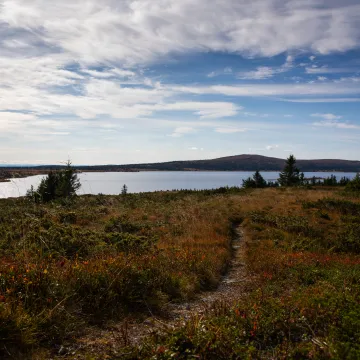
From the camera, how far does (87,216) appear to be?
63.7 ft

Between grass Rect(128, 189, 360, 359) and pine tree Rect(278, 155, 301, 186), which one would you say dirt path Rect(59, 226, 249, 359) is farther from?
pine tree Rect(278, 155, 301, 186)

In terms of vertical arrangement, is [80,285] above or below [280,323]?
above

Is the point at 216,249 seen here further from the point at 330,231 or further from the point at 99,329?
the point at 330,231

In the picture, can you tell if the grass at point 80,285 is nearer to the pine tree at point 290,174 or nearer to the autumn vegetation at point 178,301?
the autumn vegetation at point 178,301

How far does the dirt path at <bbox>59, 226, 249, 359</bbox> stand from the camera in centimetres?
405

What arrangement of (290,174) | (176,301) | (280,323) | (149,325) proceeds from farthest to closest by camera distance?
1. (290,174)
2. (176,301)
3. (149,325)
4. (280,323)

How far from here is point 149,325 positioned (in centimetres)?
506

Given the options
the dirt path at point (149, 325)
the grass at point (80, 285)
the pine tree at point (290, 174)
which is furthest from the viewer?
the pine tree at point (290, 174)

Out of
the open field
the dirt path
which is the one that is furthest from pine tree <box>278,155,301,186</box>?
the dirt path

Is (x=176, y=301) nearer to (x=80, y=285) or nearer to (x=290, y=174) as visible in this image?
(x=80, y=285)

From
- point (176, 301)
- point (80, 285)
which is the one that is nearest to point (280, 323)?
point (176, 301)

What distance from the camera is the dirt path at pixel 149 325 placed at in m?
4.05

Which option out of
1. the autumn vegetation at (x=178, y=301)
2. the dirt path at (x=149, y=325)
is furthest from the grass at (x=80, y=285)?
the dirt path at (x=149, y=325)

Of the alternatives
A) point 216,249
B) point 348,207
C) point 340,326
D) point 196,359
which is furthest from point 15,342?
point 348,207
